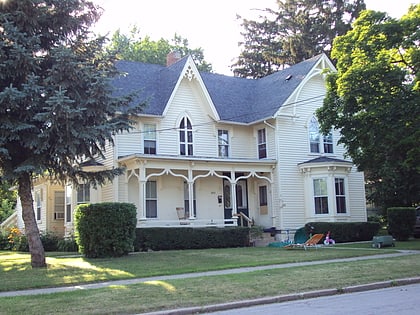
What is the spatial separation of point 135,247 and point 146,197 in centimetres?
411

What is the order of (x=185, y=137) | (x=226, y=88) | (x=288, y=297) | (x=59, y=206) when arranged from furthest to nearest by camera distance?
1. (x=226, y=88)
2. (x=59, y=206)
3. (x=185, y=137)
4. (x=288, y=297)

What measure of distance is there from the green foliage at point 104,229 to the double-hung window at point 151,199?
6604 millimetres

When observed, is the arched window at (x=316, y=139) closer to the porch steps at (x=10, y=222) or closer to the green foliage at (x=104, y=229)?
the green foliage at (x=104, y=229)

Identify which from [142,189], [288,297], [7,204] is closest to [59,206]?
[142,189]

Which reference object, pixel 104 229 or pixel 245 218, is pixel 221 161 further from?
pixel 104 229

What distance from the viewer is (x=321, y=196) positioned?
28.4m

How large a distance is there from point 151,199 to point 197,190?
2.72 metres

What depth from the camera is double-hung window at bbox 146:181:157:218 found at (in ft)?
85.2

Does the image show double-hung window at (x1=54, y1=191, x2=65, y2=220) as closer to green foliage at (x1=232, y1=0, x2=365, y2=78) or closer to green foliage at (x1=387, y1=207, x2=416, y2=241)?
green foliage at (x1=387, y1=207, x2=416, y2=241)

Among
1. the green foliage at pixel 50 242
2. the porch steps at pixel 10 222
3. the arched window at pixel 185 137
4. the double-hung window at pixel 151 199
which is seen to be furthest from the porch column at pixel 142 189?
the porch steps at pixel 10 222

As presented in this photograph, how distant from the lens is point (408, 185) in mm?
31719

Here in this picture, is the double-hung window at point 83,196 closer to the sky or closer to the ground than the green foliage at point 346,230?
closer to the sky

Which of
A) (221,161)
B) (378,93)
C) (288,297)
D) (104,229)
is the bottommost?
(288,297)

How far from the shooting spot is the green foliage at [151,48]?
2095 inches
